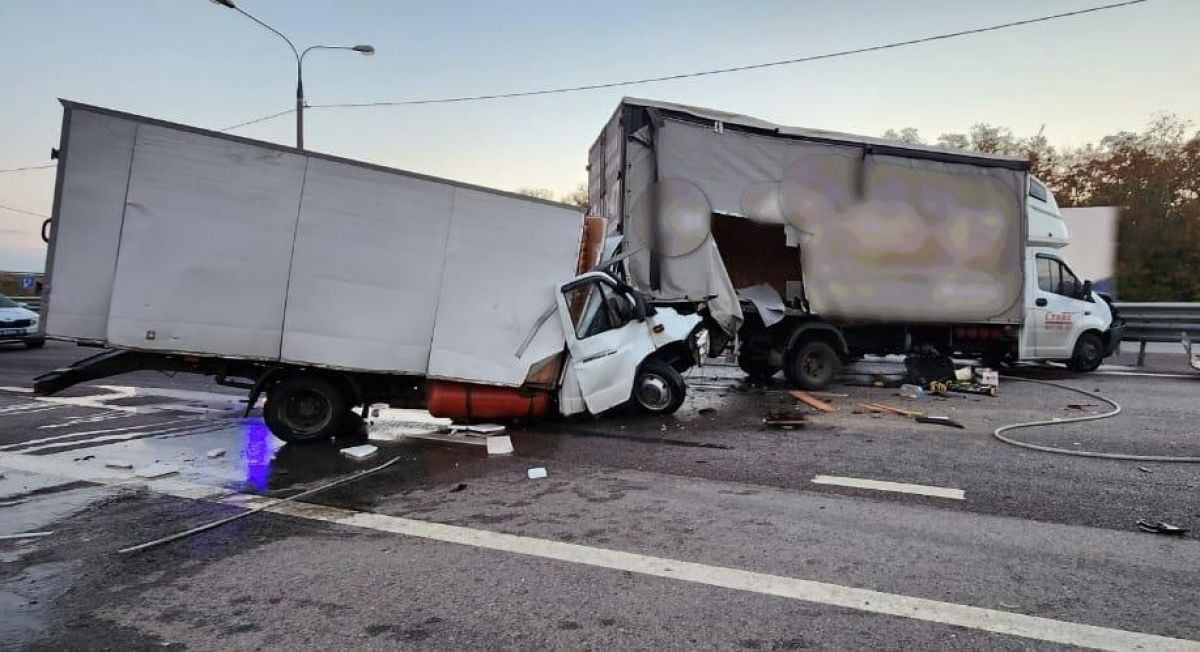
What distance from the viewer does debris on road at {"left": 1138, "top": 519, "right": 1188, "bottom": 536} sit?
13.2 ft

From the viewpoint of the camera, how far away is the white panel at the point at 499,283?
22.0 feet

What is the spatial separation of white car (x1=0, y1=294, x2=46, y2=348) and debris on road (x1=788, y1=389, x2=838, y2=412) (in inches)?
671

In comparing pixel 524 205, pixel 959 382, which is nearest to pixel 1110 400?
pixel 959 382

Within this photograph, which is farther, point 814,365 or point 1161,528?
point 814,365

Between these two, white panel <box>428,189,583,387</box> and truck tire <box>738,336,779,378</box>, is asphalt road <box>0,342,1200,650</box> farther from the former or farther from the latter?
truck tire <box>738,336,779,378</box>

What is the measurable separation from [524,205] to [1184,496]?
6142mm

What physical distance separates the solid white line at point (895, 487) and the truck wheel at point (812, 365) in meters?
4.82

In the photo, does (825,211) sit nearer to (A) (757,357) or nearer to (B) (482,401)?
(A) (757,357)

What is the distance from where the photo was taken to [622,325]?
757 cm

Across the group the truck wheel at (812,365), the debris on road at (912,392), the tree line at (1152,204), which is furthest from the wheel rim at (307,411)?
the tree line at (1152,204)

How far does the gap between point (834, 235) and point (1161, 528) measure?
6225mm

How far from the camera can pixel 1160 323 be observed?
41.5 ft

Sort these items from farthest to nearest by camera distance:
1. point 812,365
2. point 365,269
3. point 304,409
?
point 812,365, point 304,409, point 365,269

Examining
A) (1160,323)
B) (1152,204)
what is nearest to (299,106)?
(1160,323)
